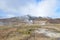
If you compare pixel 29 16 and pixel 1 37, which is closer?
pixel 1 37

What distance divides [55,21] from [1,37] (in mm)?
7240

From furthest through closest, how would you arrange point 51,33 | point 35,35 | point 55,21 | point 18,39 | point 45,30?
point 55,21 → point 45,30 → point 51,33 → point 35,35 → point 18,39

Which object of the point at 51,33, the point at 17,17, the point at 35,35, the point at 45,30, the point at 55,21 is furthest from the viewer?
Result: the point at 17,17

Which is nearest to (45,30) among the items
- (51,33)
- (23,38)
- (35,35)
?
(51,33)

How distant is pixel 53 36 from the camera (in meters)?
10.4

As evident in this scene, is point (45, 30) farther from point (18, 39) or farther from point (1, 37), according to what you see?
point (1, 37)

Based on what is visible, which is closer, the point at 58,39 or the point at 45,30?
the point at 58,39

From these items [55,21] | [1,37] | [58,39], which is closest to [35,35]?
[58,39]

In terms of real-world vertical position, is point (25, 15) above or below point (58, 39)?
above

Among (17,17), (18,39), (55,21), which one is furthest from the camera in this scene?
(17,17)

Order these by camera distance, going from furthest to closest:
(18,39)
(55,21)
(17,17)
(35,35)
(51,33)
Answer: (17,17)
(55,21)
(51,33)
(35,35)
(18,39)

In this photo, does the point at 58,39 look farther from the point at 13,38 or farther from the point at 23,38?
the point at 13,38

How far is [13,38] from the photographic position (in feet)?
32.1

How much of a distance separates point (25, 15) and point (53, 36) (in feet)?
23.4
